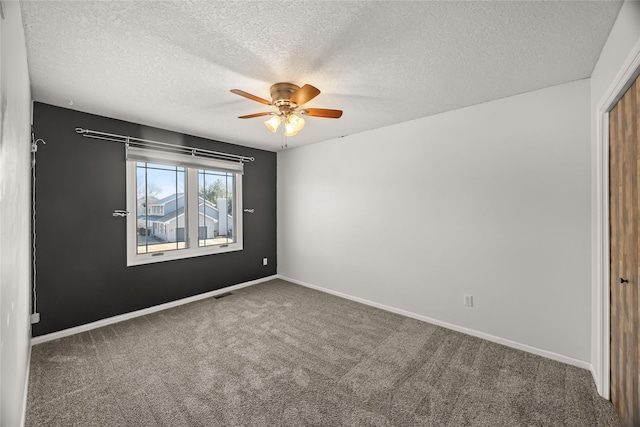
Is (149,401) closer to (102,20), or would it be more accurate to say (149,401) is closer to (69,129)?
(102,20)

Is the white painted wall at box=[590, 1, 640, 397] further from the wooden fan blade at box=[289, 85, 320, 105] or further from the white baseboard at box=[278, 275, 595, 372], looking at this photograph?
the wooden fan blade at box=[289, 85, 320, 105]

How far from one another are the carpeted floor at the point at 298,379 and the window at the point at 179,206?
1011 millimetres

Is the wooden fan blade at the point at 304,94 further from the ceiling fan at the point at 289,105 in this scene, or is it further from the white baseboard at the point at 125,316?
the white baseboard at the point at 125,316

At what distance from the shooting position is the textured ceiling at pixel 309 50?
1490 millimetres

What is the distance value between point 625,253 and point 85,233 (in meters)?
4.56

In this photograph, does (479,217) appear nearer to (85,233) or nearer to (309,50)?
(309,50)

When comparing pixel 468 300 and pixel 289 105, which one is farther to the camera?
pixel 468 300

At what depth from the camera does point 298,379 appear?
2.12 meters

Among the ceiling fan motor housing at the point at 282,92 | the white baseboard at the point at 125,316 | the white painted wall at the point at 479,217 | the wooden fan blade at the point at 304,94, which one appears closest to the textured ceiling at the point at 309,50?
the ceiling fan motor housing at the point at 282,92

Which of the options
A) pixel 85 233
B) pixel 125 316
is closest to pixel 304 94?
pixel 85 233

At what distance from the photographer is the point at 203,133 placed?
3785 millimetres

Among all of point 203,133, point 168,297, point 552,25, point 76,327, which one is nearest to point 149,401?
point 76,327

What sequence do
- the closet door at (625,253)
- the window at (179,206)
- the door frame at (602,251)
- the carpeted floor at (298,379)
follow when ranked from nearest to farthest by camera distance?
1. the closet door at (625,253)
2. the carpeted floor at (298,379)
3. the door frame at (602,251)
4. the window at (179,206)

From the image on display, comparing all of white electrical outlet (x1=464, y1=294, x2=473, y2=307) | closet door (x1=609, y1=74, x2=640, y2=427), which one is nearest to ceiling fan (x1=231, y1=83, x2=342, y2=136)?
closet door (x1=609, y1=74, x2=640, y2=427)
